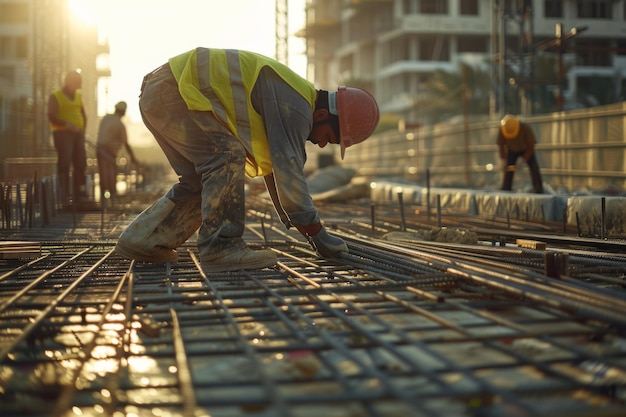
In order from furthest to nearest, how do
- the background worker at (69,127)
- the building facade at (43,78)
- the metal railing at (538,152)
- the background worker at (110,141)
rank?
the building facade at (43,78), the metal railing at (538,152), the background worker at (110,141), the background worker at (69,127)

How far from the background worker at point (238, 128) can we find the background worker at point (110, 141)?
7842mm

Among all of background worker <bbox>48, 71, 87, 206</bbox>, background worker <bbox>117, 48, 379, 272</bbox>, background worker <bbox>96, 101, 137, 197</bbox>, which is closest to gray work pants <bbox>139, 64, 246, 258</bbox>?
background worker <bbox>117, 48, 379, 272</bbox>

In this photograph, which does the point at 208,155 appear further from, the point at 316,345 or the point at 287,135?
the point at 316,345

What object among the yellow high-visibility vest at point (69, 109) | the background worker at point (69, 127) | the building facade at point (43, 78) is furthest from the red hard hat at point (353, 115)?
the building facade at point (43, 78)

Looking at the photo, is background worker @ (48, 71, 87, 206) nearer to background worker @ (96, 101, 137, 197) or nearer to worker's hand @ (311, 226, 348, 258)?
background worker @ (96, 101, 137, 197)

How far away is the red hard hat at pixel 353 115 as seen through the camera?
460cm

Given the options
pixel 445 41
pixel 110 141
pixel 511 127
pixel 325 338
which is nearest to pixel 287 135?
pixel 325 338

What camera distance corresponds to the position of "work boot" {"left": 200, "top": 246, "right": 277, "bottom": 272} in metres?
4.41

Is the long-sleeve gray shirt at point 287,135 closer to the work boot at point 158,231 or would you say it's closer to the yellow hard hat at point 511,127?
the work boot at point 158,231

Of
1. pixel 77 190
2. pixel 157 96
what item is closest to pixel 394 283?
pixel 157 96

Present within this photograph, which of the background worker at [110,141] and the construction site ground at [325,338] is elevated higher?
the background worker at [110,141]

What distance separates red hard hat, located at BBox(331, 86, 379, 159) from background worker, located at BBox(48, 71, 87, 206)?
6268 millimetres

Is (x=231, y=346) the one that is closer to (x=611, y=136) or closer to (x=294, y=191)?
(x=294, y=191)

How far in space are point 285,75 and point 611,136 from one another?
11120mm
